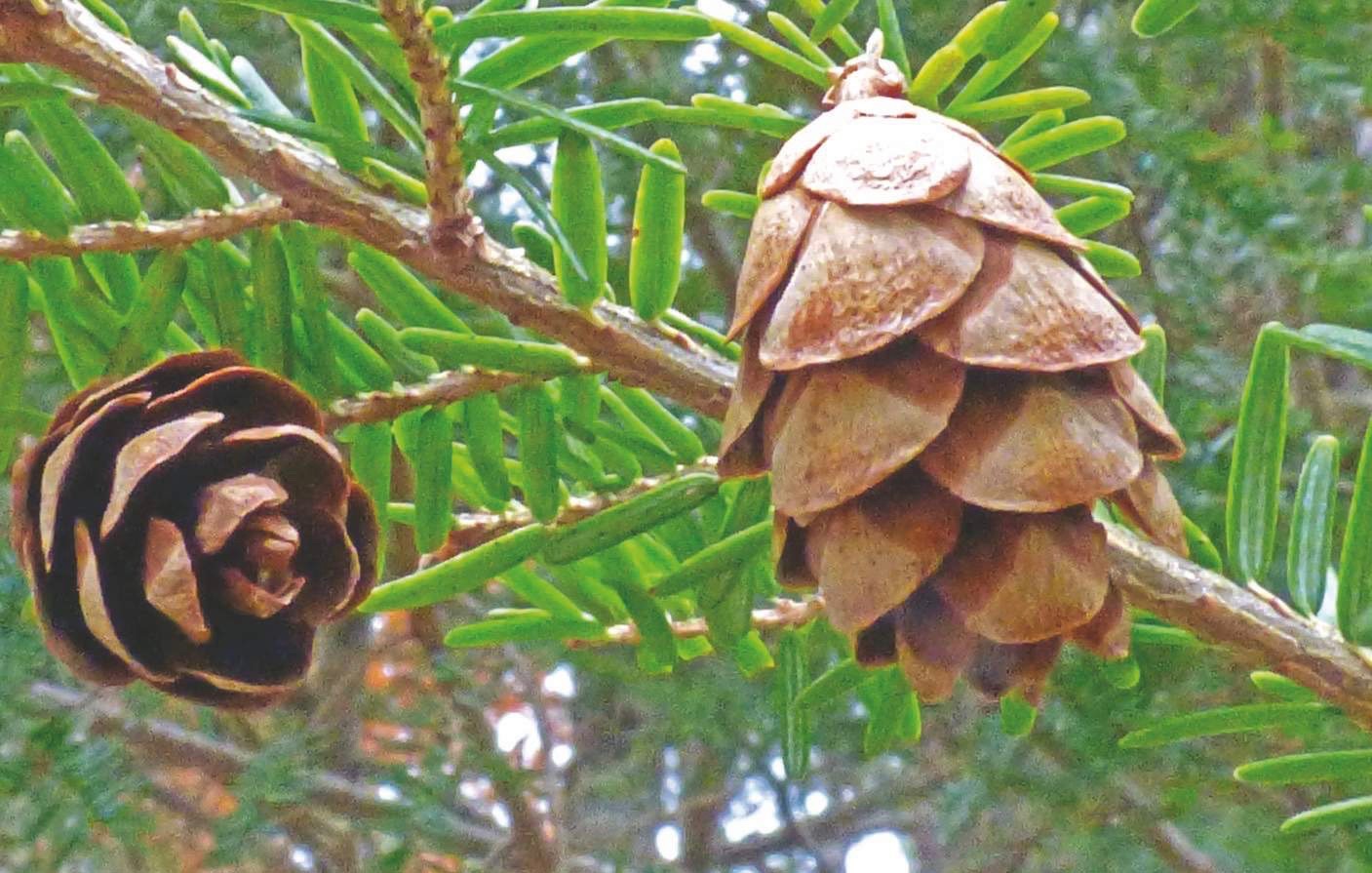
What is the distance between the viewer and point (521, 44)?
1.09 feet

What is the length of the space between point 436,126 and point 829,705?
0.45 m

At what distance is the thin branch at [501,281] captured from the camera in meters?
0.30

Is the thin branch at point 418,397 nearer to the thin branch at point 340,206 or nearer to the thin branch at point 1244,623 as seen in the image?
the thin branch at point 340,206

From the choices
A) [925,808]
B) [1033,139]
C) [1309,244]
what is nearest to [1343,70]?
[1309,244]

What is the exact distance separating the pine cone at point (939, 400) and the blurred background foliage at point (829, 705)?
0.27 m

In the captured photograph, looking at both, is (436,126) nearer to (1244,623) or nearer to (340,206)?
(340,206)

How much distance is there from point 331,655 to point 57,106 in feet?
2.25

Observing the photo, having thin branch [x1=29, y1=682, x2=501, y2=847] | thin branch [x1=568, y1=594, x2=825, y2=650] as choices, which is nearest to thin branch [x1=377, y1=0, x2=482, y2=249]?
thin branch [x1=568, y1=594, x2=825, y2=650]

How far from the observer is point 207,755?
88 centimetres

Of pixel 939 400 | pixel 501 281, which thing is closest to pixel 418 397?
pixel 501 281

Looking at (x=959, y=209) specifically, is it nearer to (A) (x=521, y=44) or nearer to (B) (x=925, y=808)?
(A) (x=521, y=44)

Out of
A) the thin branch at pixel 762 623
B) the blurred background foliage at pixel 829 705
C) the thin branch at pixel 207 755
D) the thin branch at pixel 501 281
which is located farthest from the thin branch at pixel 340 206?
the thin branch at pixel 207 755

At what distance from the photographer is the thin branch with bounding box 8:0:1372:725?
297mm

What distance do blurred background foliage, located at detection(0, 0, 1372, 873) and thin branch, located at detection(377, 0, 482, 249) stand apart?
29cm
